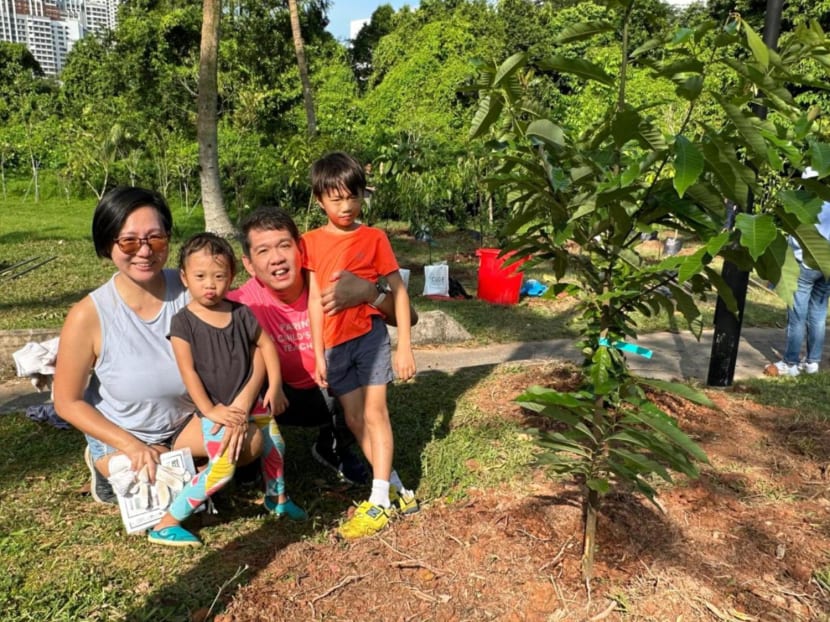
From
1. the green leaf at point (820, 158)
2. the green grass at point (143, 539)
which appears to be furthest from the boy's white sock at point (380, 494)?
the green leaf at point (820, 158)

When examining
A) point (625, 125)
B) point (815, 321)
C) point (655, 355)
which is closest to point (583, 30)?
point (625, 125)

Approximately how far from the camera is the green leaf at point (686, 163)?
4.49 feet

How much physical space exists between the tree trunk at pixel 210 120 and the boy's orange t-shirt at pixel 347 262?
24.3 ft

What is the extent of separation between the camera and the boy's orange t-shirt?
9.29 ft

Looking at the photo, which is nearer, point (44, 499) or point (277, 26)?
point (44, 499)

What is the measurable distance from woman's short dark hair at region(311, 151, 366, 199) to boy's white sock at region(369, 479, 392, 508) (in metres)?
1.23

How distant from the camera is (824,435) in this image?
3.66m

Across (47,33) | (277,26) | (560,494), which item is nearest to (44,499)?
(560,494)

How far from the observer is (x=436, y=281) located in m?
8.00

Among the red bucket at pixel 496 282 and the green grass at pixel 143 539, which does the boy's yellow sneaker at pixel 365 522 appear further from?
the red bucket at pixel 496 282

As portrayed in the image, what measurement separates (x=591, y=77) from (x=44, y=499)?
2912 millimetres

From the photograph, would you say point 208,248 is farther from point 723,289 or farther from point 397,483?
point 723,289

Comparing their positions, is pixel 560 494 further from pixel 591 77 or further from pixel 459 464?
pixel 591 77

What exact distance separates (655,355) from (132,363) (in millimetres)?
4789
